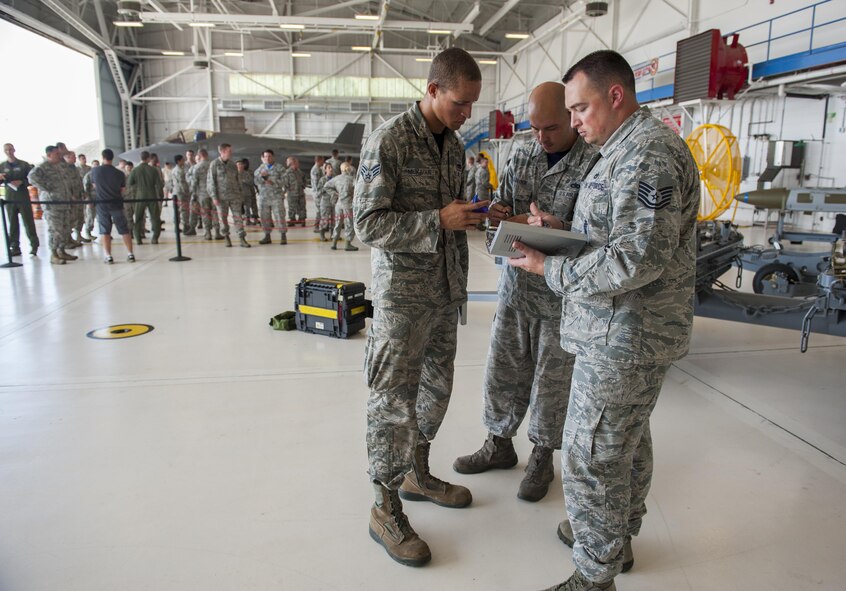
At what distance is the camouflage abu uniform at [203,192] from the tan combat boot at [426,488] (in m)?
11.0

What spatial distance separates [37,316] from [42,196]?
475 centimetres

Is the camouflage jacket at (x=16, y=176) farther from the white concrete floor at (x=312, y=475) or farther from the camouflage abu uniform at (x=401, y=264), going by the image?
the camouflage abu uniform at (x=401, y=264)

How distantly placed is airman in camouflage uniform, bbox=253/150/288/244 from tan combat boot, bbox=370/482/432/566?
985 cm

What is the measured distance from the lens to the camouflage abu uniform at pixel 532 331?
2537 mm

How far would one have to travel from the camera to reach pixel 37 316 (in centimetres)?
580

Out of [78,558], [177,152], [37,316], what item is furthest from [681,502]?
[177,152]

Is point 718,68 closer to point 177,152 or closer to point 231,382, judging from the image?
point 231,382

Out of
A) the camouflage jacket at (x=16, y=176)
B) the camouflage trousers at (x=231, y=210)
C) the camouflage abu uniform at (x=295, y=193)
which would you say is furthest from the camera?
the camouflage abu uniform at (x=295, y=193)

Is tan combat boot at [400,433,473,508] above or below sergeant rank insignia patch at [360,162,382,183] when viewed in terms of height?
below

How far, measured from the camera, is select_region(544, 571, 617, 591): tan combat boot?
1.85 metres

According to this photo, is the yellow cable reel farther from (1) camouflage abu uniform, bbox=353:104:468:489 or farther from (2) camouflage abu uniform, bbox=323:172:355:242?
(1) camouflage abu uniform, bbox=353:104:468:489

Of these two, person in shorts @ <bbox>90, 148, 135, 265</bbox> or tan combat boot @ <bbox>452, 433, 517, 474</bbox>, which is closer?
tan combat boot @ <bbox>452, 433, 517, 474</bbox>

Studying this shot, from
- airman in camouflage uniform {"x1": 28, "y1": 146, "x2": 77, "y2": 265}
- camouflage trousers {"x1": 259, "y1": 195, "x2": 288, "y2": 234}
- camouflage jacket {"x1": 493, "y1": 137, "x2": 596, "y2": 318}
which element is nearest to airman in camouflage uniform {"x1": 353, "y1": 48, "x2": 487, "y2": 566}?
camouflage jacket {"x1": 493, "y1": 137, "x2": 596, "y2": 318}

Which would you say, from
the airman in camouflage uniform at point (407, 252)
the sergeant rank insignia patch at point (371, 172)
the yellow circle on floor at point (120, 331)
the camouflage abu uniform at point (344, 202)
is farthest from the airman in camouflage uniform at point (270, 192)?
the sergeant rank insignia patch at point (371, 172)
